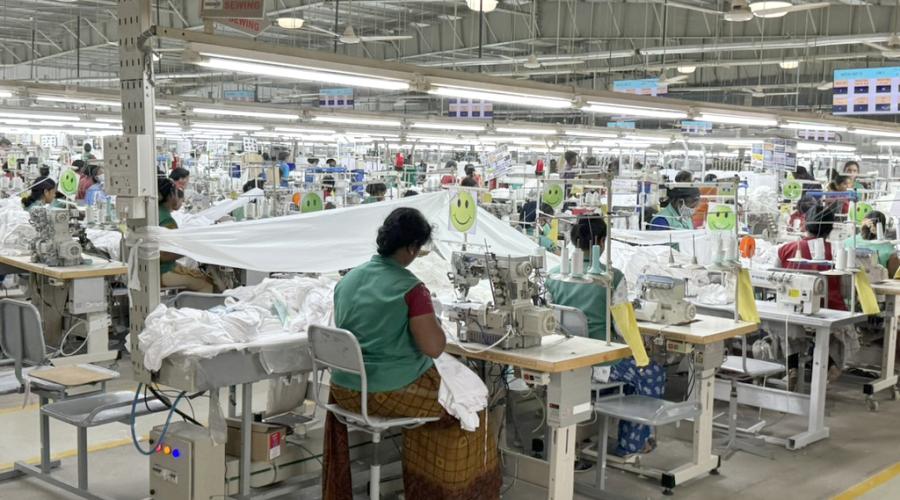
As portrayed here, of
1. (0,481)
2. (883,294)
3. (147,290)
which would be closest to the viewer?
(147,290)

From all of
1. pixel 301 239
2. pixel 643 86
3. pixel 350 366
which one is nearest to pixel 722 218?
pixel 301 239

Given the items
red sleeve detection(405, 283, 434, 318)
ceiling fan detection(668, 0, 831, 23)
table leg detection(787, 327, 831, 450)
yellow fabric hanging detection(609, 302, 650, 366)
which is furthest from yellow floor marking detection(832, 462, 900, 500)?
ceiling fan detection(668, 0, 831, 23)

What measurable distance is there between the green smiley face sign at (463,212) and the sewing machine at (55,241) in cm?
311

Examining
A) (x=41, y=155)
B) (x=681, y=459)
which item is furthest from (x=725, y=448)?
(x=41, y=155)

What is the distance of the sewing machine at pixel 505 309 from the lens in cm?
405

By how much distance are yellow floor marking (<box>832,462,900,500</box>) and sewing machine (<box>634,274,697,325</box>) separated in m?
1.22

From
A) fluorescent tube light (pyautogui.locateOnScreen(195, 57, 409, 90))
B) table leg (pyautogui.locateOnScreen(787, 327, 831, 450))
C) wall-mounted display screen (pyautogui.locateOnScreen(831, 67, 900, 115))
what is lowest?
table leg (pyautogui.locateOnScreen(787, 327, 831, 450))

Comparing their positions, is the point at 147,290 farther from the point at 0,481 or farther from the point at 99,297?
the point at 99,297

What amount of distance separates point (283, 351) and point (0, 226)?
5.28m

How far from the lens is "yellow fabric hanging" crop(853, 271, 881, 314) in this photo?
5.87 meters

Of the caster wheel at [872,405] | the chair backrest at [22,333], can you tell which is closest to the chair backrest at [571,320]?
the chair backrest at [22,333]

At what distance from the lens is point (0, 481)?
180 inches

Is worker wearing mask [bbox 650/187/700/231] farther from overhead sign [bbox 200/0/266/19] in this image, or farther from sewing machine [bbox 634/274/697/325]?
overhead sign [bbox 200/0/266/19]

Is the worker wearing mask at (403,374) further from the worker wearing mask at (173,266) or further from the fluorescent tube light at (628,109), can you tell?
the fluorescent tube light at (628,109)
